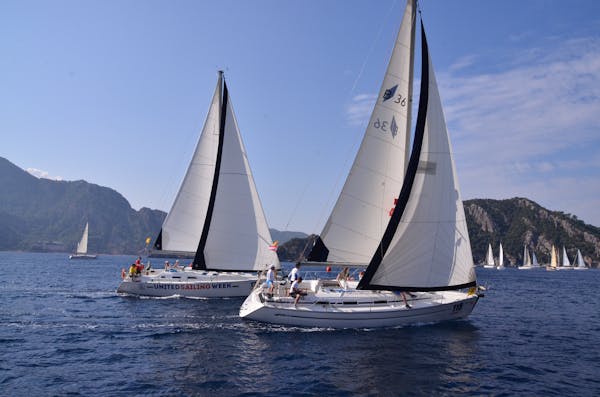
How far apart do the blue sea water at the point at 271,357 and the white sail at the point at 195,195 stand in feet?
28.8

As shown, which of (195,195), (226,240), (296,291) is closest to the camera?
(296,291)

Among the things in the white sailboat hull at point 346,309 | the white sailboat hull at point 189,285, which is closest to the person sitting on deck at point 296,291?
the white sailboat hull at point 346,309

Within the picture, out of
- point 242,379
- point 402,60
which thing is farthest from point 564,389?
point 402,60

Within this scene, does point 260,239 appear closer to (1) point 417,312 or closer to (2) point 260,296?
(2) point 260,296

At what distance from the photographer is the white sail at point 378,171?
2100 cm

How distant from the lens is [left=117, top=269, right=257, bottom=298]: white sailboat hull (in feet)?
99.9

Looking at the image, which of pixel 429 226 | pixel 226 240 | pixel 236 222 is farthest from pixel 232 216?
pixel 429 226

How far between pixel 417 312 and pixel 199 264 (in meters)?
16.0

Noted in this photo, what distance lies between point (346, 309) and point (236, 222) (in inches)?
506

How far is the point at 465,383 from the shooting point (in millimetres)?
13445

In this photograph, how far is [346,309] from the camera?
65.3 feet

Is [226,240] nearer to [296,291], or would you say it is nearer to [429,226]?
[296,291]

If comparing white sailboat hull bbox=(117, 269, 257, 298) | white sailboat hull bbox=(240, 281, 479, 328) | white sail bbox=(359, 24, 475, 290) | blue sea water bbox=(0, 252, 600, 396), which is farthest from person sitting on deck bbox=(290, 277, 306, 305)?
white sailboat hull bbox=(117, 269, 257, 298)

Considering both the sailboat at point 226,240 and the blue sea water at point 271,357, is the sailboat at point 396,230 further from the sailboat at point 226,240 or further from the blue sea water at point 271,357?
the sailboat at point 226,240
